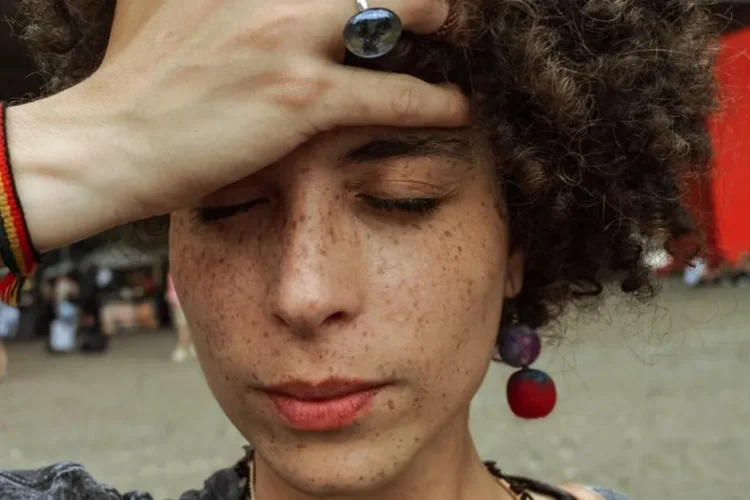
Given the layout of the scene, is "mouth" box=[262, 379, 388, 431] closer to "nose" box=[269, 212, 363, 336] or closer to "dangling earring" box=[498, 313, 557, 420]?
"nose" box=[269, 212, 363, 336]

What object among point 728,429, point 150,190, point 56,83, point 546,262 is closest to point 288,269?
point 150,190

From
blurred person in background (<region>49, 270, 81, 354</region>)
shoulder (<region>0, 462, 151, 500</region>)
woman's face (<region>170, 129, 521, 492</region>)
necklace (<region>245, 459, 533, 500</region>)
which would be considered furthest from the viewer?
blurred person in background (<region>49, 270, 81, 354</region>)

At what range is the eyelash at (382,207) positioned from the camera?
3.69 feet

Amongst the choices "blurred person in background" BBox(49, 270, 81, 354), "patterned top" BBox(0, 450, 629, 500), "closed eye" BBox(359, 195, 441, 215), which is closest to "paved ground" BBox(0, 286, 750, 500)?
"patterned top" BBox(0, 450, 629, 500)

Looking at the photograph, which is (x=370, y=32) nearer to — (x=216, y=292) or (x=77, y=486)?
(x=216, y=292)

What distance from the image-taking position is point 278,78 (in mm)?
945

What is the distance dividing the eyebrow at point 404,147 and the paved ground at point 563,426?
187cm

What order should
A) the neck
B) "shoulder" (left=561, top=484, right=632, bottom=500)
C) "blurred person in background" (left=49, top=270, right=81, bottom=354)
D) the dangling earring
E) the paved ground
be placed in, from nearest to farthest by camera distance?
1. the neck
2. the dangling earring
3. "shoulder" (left=561, top=484, right=632, bottom=500)
4. the paved ground
5. "blurred person in background" (left=49, top=270, right=81, bottom=354)

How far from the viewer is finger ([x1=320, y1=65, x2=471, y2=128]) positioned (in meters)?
0.98

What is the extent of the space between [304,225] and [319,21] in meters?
0.27

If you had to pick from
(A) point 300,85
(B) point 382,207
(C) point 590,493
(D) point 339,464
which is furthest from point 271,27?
(C) point 590,493

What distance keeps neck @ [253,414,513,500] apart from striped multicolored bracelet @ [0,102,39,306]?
1.62ft

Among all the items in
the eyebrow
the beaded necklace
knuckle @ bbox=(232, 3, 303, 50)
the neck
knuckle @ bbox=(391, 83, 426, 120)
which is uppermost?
knuckle @ bbox=(232, 3, 303, 50)

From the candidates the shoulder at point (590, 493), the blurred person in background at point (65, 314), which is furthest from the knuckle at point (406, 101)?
the blurred person in background at point (65, 314)
